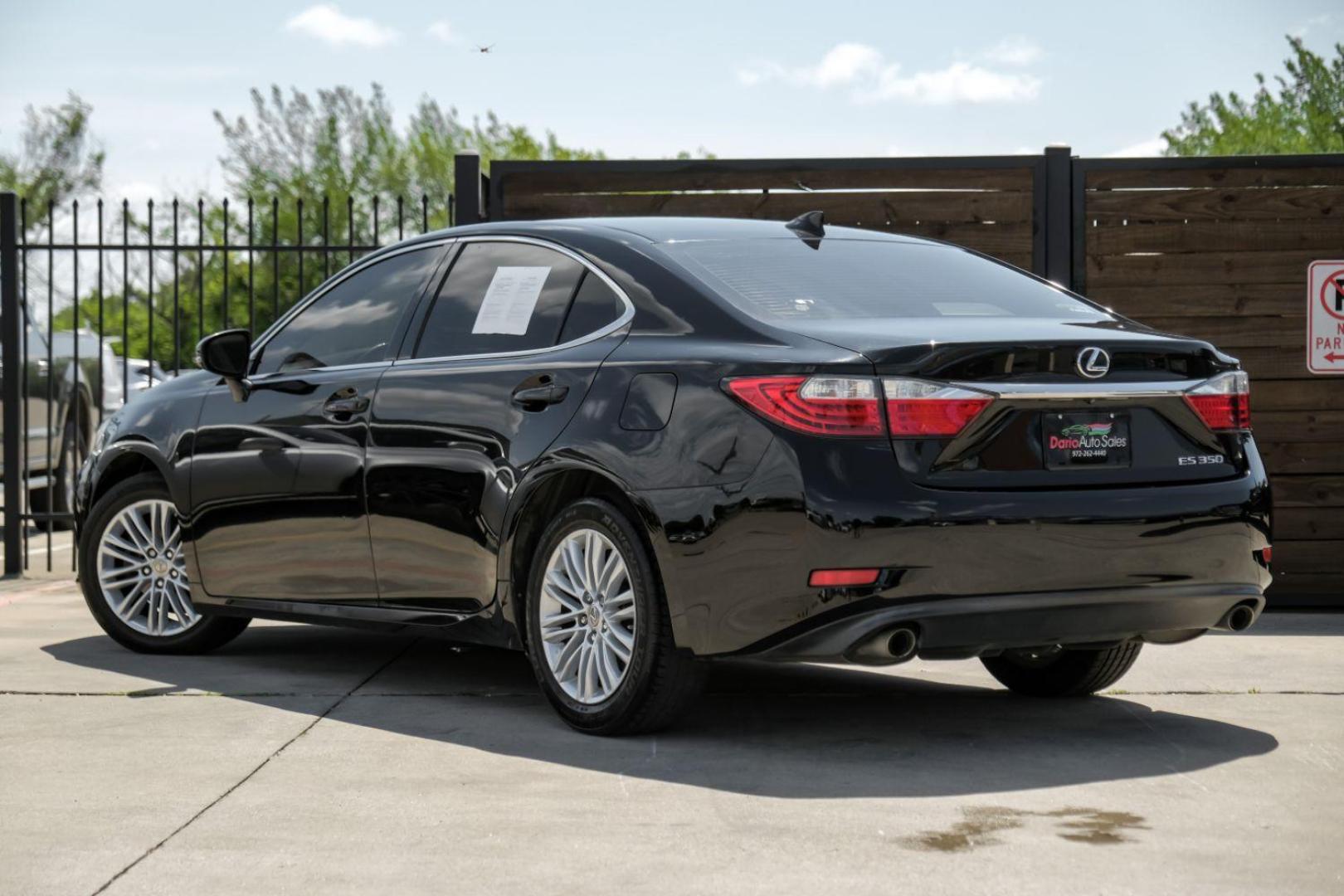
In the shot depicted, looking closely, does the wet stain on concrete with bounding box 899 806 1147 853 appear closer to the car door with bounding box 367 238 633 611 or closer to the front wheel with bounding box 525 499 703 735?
the front wheel with bounding box 525 499 703 735

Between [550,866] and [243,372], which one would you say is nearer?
[550,866]

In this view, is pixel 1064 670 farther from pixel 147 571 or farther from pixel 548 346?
pixel 147 571

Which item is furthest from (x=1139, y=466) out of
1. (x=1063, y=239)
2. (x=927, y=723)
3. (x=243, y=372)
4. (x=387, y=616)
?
(x=1063, y=239)

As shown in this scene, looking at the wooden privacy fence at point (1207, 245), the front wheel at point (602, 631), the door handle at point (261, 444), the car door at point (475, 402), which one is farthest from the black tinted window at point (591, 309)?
the wooden privacy fence at point (1207, 245)

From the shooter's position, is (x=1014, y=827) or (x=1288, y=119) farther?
(x=1288, y=119)

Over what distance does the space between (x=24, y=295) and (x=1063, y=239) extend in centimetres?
631

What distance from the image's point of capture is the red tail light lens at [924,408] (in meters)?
5.17

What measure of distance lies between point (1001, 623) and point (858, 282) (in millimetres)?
1322

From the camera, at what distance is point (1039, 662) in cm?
674

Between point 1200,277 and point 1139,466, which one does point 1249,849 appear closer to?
point 1139,466

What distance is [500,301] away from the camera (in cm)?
647

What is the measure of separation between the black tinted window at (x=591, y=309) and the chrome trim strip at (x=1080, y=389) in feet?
4.17

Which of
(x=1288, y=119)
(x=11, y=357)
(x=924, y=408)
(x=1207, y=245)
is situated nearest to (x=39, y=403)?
(x=11, y=357)

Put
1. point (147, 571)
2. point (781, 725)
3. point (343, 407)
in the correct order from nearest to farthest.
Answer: point (781, 725) → point (343, 407) → point (147, 571)
